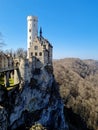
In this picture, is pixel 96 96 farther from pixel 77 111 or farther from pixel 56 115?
pixel 56 115

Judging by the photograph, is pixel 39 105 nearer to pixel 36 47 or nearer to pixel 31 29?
pixel 36 47

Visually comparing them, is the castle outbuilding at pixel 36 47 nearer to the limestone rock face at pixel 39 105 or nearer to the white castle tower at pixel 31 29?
the white castle tower at pixel 31 29

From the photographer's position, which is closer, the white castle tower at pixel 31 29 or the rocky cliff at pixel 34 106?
the rocky cliff at pixel 34 106

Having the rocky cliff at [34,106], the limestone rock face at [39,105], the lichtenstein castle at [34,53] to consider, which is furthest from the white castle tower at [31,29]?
the limestone rock face at [39,105]

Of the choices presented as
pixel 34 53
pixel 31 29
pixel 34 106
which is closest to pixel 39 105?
pixel 34 106

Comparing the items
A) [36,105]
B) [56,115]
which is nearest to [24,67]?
[36,105]

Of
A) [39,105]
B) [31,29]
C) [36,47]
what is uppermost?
[31,29]
